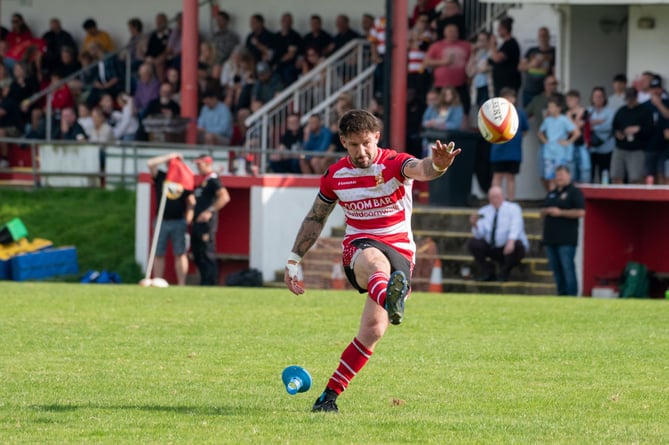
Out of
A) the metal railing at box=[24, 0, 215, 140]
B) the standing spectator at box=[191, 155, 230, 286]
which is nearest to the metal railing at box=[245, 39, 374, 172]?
the standing spectator at box=[191, 155, 230, 286]

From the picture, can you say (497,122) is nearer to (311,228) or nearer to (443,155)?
(443,155)

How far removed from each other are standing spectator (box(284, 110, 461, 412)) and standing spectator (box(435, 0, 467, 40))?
48.1ft

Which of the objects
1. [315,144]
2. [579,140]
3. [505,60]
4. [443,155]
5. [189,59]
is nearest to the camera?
[443,155]

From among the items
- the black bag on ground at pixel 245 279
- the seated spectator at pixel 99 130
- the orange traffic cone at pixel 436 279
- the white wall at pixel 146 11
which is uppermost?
the white wall at pixel 146 11

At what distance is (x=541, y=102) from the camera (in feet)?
70.9

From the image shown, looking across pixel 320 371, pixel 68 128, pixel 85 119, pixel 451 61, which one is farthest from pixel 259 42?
pixel 320 371

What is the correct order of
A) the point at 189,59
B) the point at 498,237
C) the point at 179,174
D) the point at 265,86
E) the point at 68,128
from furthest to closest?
the point at 68,128 → the point at 265,86 → the point at 189,59 → the point at 179,174 → the point at 498,237

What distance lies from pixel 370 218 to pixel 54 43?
21.5 metres

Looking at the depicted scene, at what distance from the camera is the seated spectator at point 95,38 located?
29.2m

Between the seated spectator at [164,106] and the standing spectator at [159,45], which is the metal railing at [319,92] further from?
the standing spectator at [159,45]

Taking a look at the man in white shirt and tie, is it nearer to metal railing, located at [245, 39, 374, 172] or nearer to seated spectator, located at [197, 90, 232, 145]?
metal railing, located at [245, 39, 374, 172]

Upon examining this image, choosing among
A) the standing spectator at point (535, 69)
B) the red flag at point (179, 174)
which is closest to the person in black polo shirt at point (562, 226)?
the standing spectator at point (535, 69)

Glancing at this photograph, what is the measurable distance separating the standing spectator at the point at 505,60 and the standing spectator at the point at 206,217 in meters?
4.50

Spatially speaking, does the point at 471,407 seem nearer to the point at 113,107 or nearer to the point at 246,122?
the point at 246,122
